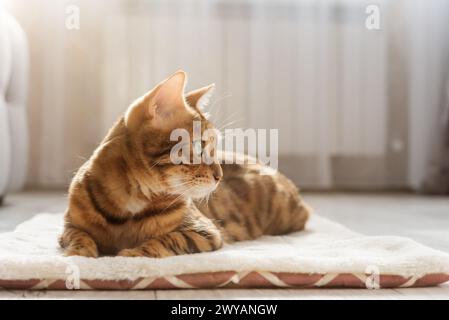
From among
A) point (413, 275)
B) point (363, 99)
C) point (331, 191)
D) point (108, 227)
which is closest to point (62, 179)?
point (331, 191)

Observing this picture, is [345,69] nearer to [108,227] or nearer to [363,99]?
[363,99]

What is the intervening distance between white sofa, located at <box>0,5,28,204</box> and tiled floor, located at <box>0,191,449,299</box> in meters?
0.14

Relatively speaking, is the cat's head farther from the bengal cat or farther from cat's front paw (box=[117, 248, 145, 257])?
cat's front paw (box=[117, 248, 145, 257])

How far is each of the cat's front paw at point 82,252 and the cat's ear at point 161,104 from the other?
27 centimetres

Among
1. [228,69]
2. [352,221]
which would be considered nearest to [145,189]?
[352,221]

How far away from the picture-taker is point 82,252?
1197mm

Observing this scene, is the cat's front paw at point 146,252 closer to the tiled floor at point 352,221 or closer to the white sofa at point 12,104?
the tiled floor at point 352,221

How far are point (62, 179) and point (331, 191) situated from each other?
1.57 m

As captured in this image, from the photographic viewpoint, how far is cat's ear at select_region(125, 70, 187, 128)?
122 cm

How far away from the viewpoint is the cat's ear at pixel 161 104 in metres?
1.22

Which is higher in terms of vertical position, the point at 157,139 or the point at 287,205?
the point at 157,139

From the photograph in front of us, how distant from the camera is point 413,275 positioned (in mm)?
1128

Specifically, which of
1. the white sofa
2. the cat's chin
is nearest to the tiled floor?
the white sofa

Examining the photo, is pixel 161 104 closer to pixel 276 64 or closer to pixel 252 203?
pixel 252 203
